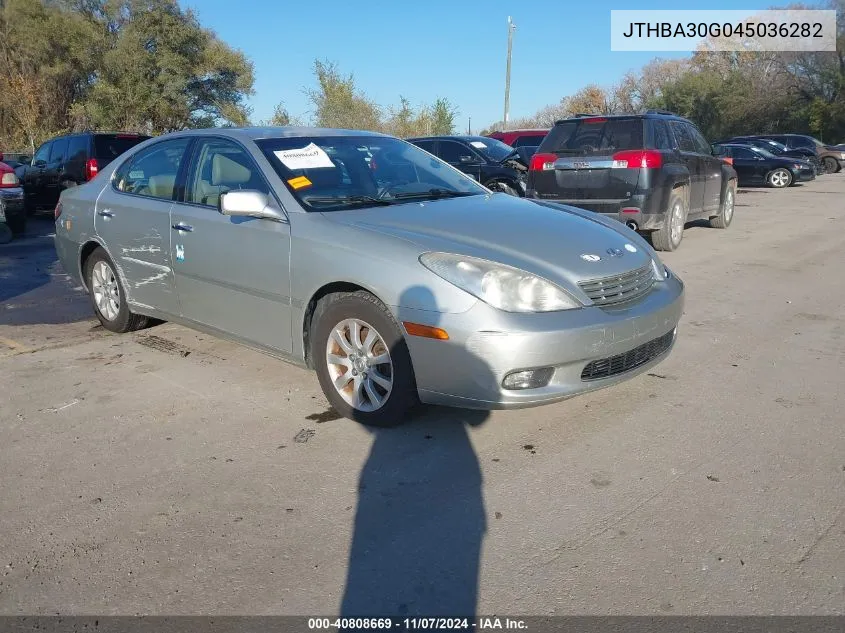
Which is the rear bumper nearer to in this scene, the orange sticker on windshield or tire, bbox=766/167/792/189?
the orange sticker on windshield

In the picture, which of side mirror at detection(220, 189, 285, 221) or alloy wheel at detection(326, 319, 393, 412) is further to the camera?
side mirror at detection(220, 189, 285, 221)

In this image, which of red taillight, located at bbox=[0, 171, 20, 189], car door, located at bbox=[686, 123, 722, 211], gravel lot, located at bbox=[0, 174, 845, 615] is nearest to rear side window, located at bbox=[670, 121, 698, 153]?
car door, located at bbox=[686, 123, 722, 211]

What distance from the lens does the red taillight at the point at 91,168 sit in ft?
43.3

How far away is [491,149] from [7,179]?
28.2 feet

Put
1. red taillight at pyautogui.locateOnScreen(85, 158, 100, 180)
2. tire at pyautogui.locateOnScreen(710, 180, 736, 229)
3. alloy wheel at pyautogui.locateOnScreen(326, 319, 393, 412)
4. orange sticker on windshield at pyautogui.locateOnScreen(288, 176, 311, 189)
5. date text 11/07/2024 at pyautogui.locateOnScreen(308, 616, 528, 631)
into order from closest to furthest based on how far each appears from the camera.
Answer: date text 11/07/2024 at pyautogui.locateOnScreen(308, 616, 528, 631) → alloy wheel at pyautogui.locateOnScreen(326, 319, 393, 412) → orange sticker on windshield at pyautogui.locateOnScreen(288, 176, 311, 189) → tire at pyautogui.locateOnScreen(710, 180, 736, 229) → red taillight at pyautogui.locateOnScreen(85, 158, 100, 180)

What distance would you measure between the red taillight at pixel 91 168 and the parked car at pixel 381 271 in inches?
332

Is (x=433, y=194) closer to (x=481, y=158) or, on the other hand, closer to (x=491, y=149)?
(x=481, y=158)

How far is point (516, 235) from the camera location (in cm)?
402

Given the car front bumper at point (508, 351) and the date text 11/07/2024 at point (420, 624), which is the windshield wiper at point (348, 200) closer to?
the car front bumper at point (508, 351)

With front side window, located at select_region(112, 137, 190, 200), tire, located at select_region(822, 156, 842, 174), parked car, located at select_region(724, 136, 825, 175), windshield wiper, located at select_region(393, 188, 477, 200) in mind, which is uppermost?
parked car, located at select_region(724, 136, 825, 175)

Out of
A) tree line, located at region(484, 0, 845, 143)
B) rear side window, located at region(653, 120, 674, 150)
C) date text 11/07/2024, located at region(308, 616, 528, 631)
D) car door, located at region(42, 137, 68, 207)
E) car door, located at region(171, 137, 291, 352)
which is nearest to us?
date text 11/07/2024, located at region(308, 616, 528, 631)

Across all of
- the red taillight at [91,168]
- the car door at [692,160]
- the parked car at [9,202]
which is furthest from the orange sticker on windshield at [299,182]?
the red taillight at [91,168]

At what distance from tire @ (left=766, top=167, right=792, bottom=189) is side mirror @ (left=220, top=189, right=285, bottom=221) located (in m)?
22.1

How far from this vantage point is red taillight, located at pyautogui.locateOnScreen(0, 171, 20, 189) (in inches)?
429
